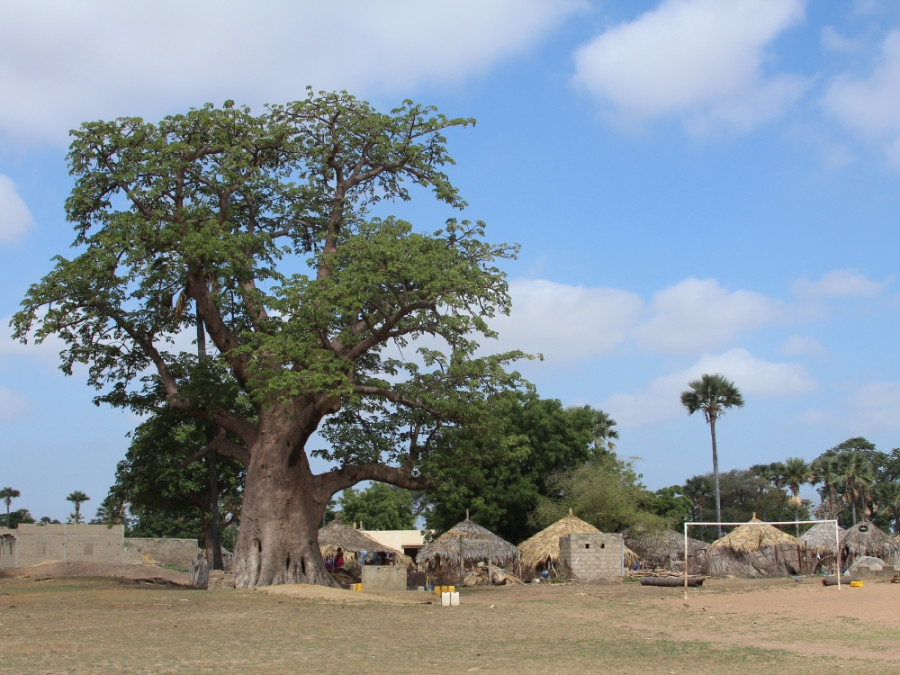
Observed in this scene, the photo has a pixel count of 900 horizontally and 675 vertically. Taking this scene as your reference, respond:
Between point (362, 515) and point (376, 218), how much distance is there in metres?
43.6

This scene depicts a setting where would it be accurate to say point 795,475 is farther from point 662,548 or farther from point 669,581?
point 669,581

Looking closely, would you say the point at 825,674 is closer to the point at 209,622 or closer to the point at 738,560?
the point at 209,622

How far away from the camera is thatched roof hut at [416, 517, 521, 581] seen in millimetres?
32750

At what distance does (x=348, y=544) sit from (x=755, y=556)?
1656 centimetres

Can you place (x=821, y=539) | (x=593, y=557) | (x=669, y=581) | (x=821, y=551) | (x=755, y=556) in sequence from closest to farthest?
(x=669, y=581)
(x=593, y=557)
(x=755, y=556)
(x=821, y=551)
(x=821, y=539)

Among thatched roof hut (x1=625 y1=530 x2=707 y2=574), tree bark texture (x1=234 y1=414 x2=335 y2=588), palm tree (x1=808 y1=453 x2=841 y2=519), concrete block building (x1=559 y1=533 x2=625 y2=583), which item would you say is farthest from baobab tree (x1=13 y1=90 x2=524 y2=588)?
palm tree (x1=808 y1=453 x2=841 y2=519)

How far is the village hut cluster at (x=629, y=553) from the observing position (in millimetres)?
32625

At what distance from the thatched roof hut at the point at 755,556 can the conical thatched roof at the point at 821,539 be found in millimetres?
1205

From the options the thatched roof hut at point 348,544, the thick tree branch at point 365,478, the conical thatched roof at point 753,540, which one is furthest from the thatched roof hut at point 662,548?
the thick tree branch at point 365,478

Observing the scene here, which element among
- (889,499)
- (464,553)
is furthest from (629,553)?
(889,499)

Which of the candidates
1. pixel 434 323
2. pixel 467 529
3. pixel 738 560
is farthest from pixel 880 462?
pixel 434 323

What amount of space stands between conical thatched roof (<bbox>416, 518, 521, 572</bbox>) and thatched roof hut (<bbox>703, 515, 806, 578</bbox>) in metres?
9.50

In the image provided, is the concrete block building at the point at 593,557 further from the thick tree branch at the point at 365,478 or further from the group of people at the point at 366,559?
the thick tree branch at the point at 365,478

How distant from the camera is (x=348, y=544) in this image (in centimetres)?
3578
